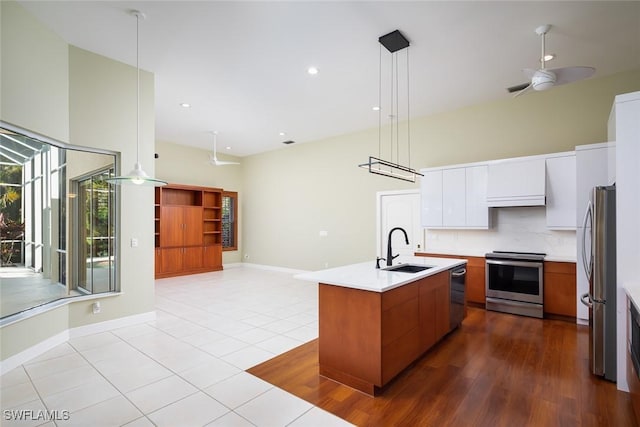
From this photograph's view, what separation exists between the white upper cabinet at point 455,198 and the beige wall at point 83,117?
14.5 feet

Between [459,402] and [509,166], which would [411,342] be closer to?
[459,402]

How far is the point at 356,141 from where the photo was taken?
7121 mm

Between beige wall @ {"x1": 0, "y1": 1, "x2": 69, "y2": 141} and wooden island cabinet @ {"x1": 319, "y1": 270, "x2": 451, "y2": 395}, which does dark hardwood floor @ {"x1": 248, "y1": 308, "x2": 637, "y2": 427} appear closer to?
wooden island cabinet @ {"x1": 319, "y1": 270, "x2": 451, "y2": 395}

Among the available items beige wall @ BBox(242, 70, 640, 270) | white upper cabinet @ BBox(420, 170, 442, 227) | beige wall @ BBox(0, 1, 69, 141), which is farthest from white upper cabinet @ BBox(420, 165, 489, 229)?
beige wall @ BBox(0, 1, 69, 141)

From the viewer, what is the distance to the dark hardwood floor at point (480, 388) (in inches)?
87.4

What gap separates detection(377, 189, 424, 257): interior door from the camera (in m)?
6.22

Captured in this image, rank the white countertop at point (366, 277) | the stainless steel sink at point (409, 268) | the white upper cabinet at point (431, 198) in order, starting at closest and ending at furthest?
the white countertop at point (366, 277), the stainless steel sink at point (409, 268), the white upper cabinet at point (431, 198)

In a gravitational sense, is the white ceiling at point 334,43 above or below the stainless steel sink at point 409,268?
above

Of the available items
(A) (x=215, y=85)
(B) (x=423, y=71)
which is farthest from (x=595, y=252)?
(A) (x=215, y=85)

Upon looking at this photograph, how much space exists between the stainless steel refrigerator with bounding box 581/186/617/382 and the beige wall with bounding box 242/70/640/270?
2.47 m

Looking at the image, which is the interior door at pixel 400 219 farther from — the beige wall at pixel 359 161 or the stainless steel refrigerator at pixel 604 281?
the stainless steel refrigerator at pixel 604 281

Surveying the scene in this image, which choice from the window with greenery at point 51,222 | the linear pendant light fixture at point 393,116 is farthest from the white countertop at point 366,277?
the window with greenery at point 51,222

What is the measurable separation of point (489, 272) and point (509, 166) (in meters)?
1.62

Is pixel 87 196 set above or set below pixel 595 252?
above
